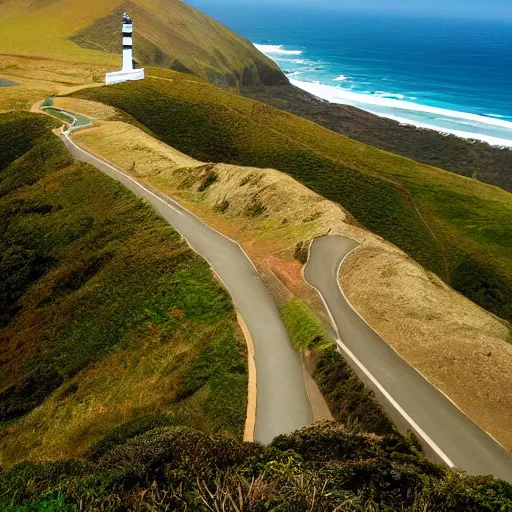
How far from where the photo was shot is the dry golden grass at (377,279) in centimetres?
1645

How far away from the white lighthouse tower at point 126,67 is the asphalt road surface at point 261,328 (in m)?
42.3

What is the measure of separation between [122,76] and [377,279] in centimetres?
5875

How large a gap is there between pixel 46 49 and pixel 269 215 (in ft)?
257

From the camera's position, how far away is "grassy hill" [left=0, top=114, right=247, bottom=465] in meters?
17.5

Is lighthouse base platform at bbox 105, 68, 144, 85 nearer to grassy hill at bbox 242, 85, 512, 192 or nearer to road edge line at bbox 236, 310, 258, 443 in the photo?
grassy hill at bbox 242, 85, 512, 192

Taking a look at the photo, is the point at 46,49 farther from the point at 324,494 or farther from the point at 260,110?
the point at 324,494

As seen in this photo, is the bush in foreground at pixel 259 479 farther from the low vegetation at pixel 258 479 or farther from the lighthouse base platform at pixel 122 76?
the lighthouse base platform at pixel 122 76

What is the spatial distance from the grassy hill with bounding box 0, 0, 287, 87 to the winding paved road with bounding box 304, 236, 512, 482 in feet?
261

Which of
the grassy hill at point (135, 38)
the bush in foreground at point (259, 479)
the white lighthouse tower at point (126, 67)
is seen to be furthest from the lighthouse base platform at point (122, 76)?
the bush in foreground at point (259, 479)

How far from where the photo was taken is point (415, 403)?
15.6 metres

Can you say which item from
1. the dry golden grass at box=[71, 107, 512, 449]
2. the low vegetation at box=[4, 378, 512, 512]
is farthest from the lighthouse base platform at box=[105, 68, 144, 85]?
the low vegetation at box=[4, 378, 512, 512]

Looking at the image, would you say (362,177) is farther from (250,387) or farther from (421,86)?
(421,86)

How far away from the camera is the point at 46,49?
89.6m

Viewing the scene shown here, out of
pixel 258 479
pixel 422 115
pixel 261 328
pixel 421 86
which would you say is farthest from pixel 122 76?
pixel 421 86
